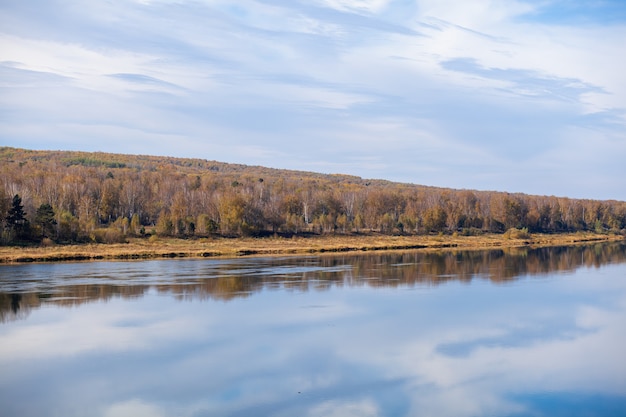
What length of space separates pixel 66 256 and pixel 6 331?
21.7 metres

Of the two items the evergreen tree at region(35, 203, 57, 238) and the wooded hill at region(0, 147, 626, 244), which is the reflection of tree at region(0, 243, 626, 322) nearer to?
the evergreen tree at region(35, 203, 57, 238)

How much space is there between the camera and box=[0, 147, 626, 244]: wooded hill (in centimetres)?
4641

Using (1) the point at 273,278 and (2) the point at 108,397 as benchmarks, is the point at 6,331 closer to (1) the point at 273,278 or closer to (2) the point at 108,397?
(2) the point at 108,397

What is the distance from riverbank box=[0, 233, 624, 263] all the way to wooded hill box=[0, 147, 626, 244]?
7.32 feet

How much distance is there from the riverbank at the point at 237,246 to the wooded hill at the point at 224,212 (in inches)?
87.8

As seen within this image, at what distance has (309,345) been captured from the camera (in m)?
15.7

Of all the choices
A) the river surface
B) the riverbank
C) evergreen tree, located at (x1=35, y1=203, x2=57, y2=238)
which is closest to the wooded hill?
evergreen tree, located at (x1=35, y1=203, x2=57, y2=238)

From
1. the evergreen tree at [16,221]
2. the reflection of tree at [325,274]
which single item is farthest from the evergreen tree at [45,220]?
the reflection of tree at [325,274]

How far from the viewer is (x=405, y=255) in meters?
43.8

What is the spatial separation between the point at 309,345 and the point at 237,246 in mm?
34019

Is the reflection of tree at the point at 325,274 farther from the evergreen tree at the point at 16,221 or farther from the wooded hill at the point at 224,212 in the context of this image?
the wooded hill at the point at 224,212

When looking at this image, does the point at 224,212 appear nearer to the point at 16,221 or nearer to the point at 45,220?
the point at 45,220

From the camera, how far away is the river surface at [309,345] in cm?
1157

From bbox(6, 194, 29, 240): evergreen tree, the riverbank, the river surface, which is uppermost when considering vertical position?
bbox(6, 194, 29, 240): evergreen tree
